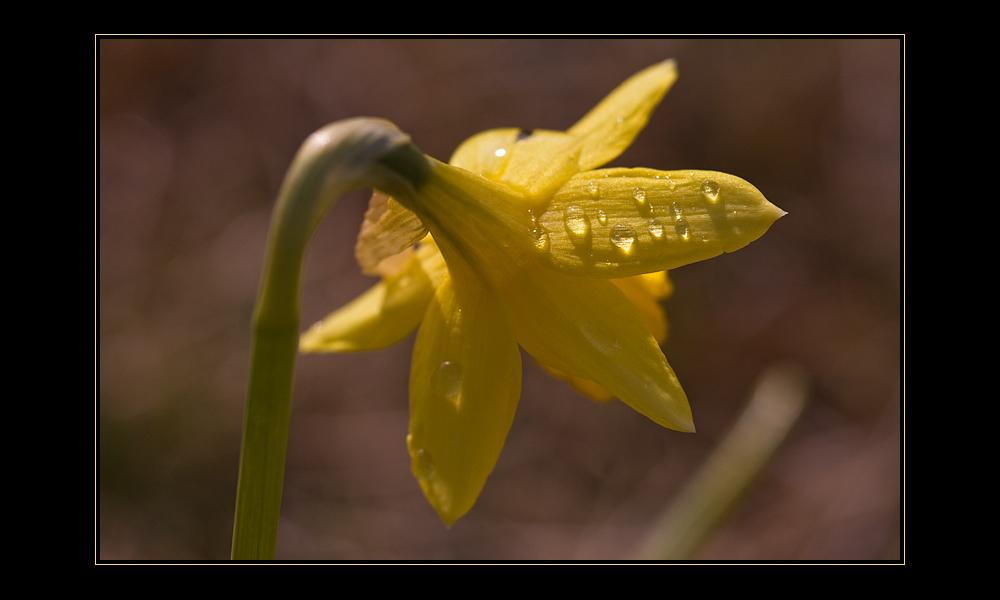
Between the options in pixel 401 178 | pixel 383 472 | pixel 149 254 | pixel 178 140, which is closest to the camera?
pixel 401 178

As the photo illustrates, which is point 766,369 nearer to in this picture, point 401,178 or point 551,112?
point 551,112

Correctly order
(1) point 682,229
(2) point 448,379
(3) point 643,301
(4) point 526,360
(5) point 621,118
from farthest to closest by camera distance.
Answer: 1. (4) point 526,360
2. (3) point 643,301
3. (5) point 621,118
4. (2) point 448,379
5. (1) point 682,229

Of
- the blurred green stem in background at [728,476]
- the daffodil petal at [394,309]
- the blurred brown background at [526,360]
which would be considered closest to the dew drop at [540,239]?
the daffodil petal at [394,309]

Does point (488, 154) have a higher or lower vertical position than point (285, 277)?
higher

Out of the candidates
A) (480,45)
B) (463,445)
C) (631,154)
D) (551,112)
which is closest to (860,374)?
(631,154)

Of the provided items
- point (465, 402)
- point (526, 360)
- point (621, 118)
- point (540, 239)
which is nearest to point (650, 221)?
point (540, 239)

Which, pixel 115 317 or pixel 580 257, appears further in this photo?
pixel 115 317

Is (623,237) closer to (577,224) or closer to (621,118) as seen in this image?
(577,224)
